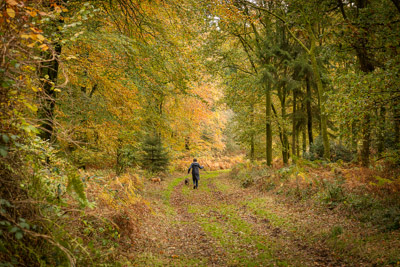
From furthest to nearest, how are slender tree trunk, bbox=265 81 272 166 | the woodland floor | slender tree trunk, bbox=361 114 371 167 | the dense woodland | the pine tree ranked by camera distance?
the pine tree < slender tree trunk, bbox=265 81 272 166 < slender tree trunk, bbox=361 114 371 167 < the woodland floor < the dense woodland

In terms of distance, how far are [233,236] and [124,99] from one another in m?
6.96

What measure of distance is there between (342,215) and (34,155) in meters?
8.16

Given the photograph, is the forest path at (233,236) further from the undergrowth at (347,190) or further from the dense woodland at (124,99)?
the undergrowth at (347,190)

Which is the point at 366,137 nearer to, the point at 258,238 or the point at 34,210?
the point at 258,238

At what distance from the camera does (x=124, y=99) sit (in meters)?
10.4

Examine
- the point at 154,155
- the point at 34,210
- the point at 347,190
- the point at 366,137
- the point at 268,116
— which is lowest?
the point at 347,190

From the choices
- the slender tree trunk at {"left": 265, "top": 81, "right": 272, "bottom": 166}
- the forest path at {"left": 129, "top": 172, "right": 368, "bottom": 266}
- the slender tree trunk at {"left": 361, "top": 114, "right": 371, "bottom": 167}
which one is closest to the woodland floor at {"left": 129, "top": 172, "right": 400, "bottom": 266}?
the forest path at {"left": 129, "top": 172, "right": 368, "bottom": 266}

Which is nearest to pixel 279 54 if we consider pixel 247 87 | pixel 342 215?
pixel 247 87

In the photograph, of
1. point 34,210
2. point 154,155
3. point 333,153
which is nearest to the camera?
point 34,210

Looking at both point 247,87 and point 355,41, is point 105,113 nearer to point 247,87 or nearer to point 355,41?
point 355,41

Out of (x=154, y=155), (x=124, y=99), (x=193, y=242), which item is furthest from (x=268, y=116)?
(x=193, y=242)

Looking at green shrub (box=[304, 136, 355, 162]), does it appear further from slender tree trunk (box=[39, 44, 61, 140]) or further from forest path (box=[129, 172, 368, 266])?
slender tree trunk (box=[39, 44, 61, 140])

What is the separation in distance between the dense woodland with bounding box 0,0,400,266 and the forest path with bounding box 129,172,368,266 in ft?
2.20

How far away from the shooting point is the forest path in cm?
552
